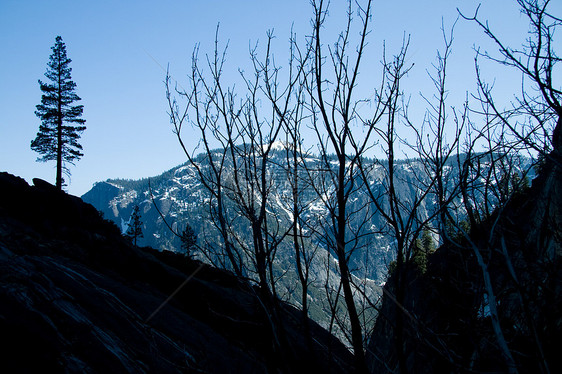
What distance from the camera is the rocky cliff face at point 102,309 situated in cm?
491

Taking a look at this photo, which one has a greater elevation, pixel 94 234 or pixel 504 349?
pixel 94 234

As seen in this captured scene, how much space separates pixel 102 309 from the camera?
27.3 ft

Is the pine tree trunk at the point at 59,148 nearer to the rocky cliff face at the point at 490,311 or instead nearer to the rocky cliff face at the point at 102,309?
the rocky cliff face at the point at 102,309

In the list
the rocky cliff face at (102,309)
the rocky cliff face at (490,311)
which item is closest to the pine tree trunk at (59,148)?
the rocky cliff face at (102,309)

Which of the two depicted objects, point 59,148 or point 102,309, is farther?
point 59,148

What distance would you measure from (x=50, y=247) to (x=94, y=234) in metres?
3.48

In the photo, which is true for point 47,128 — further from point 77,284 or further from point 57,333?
point 57,333

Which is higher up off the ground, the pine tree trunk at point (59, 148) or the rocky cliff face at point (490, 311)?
the pine tree trunk at point (59, 148)

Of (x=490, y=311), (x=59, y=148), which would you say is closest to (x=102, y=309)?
(x=490, y=311)

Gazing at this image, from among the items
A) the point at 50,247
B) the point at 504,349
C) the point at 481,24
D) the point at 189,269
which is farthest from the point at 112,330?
the point at 189,269

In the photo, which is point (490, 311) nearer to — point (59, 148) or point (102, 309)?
point (102, 309)

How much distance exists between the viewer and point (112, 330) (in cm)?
750

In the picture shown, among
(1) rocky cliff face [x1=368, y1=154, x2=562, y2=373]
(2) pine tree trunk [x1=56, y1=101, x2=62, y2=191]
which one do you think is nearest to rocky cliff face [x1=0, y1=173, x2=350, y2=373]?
(1) rocky cliff face [x1=368, y1=154, x2=562, y2=373]

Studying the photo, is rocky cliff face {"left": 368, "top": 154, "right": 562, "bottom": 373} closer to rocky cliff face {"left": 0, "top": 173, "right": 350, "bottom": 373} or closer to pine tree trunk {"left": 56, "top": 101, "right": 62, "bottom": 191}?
rocky cliff face {"left": 0, "top": 173, "right": 350, "bottom": 373}
